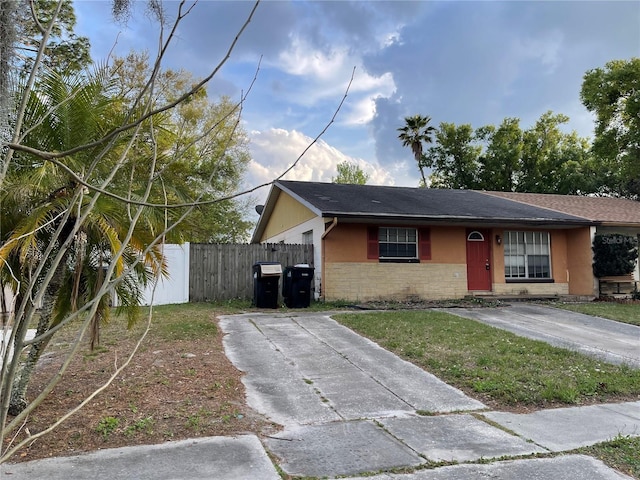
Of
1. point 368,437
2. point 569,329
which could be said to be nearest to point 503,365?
point 368,437

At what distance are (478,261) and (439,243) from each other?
63.3 inches

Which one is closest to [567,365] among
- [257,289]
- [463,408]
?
[463,408]

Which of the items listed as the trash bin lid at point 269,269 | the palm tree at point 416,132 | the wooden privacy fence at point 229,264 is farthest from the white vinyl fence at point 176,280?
the palm tree at point 416,132

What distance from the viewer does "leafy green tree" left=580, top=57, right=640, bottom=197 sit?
20.8 metres

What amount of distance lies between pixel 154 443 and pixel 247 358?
10.3ft

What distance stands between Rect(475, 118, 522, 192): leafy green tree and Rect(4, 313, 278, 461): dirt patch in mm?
31270

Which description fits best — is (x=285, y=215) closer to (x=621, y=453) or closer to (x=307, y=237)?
(x=307, y=237)

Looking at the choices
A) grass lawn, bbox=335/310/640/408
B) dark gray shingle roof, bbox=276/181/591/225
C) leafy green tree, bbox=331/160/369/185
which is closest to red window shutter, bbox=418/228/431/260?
dark gray shingle roof, bbox=276/181/591/225

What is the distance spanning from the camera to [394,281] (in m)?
14.2

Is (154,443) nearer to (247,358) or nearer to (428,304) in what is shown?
(247,358)

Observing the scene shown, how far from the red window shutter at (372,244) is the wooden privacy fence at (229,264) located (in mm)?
1835

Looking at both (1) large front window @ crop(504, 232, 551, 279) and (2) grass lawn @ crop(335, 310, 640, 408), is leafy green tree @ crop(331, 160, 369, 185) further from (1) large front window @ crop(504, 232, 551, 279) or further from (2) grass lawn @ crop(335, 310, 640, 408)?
(2) grass lawn @ crop(335, 310, 640, 408)

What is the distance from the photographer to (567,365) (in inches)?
263

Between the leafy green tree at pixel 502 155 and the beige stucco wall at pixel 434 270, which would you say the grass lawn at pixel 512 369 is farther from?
the leafy green tree at pixel 502 155
